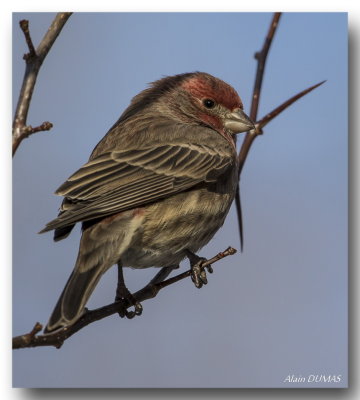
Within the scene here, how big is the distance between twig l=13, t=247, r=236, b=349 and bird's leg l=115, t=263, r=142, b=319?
4 cm

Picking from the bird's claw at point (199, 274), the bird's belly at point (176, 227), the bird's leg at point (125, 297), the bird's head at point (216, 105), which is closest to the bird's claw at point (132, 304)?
the bird's leg at point (125, 297)

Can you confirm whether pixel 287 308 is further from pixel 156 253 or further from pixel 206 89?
pixel 206 89

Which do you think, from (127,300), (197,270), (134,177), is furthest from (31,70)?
(127,300)

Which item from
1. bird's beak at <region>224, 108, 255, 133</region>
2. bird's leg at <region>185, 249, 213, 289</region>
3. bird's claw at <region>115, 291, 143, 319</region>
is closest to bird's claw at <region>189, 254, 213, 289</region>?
bird's leg at <region>185, 249, 213, 289</region>

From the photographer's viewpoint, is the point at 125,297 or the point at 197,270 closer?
the point at 197,270

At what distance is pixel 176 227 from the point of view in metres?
4.39

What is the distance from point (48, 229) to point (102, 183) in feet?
2.02

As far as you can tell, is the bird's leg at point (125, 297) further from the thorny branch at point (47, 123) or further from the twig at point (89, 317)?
the thorny branch at point (47, 123)

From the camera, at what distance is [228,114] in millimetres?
5344

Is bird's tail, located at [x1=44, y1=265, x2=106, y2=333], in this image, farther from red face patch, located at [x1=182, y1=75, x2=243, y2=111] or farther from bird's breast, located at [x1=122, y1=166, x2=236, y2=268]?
red face patch, located at [x1=182, y1=75, x2=243, y2=111]

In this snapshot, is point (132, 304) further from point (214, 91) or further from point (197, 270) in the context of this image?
point (214, 91)

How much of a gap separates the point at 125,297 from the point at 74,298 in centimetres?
103

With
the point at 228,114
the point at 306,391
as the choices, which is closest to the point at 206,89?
the point at 228,114

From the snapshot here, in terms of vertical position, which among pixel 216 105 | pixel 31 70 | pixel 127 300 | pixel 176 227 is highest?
pixel 216 105
